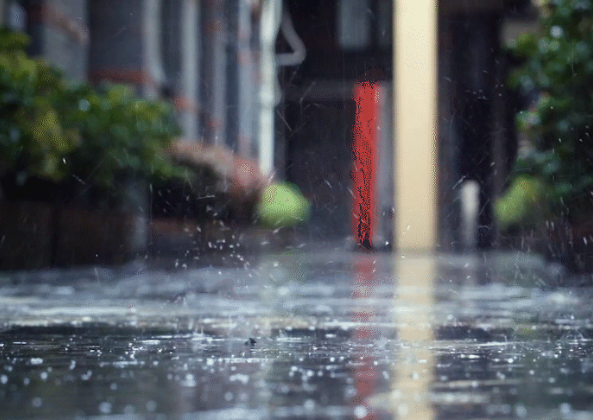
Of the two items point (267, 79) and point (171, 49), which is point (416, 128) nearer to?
point (171, 49)

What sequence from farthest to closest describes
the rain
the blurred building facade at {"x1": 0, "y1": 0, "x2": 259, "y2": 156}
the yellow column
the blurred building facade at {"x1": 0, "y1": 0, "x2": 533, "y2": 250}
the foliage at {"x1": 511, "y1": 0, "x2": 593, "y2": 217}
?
the yellow column < the blurred building facade at {"x1": 0, "y1": 0, "x2": 533, "y2": 250} < the blurred building facade at {"x1": 0, "y1": 0, "x2": 259, "y2": 156} < the foliage at {"x1": 511, "y1": 0, "x2": 593, "y2": 217} < the rain

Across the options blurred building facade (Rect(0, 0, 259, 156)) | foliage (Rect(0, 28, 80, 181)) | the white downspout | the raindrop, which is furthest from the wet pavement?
the white downspout

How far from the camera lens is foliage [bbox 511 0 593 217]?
472 inches

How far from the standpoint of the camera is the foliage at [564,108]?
1199cm

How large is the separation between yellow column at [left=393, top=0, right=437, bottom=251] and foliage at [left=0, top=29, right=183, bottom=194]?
8083mm

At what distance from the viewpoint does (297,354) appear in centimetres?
420

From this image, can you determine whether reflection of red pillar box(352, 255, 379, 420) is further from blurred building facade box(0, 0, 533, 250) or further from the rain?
blurred building facade box(0, 0, 533, 250)

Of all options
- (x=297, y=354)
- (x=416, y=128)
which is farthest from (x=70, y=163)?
(x=416, y=128)

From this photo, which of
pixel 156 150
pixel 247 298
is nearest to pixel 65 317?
pixel 247 298

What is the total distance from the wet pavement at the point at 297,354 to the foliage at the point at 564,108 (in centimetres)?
328

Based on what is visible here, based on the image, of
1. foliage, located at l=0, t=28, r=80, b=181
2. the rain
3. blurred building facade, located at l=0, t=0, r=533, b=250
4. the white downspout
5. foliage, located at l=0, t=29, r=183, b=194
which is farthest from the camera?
the white downspout

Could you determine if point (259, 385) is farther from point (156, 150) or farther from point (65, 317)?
point (156, 150)

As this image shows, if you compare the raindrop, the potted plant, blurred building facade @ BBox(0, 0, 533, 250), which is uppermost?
blurred building facade @ BBox(0, 0, 533, 250)

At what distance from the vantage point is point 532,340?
4.81m
